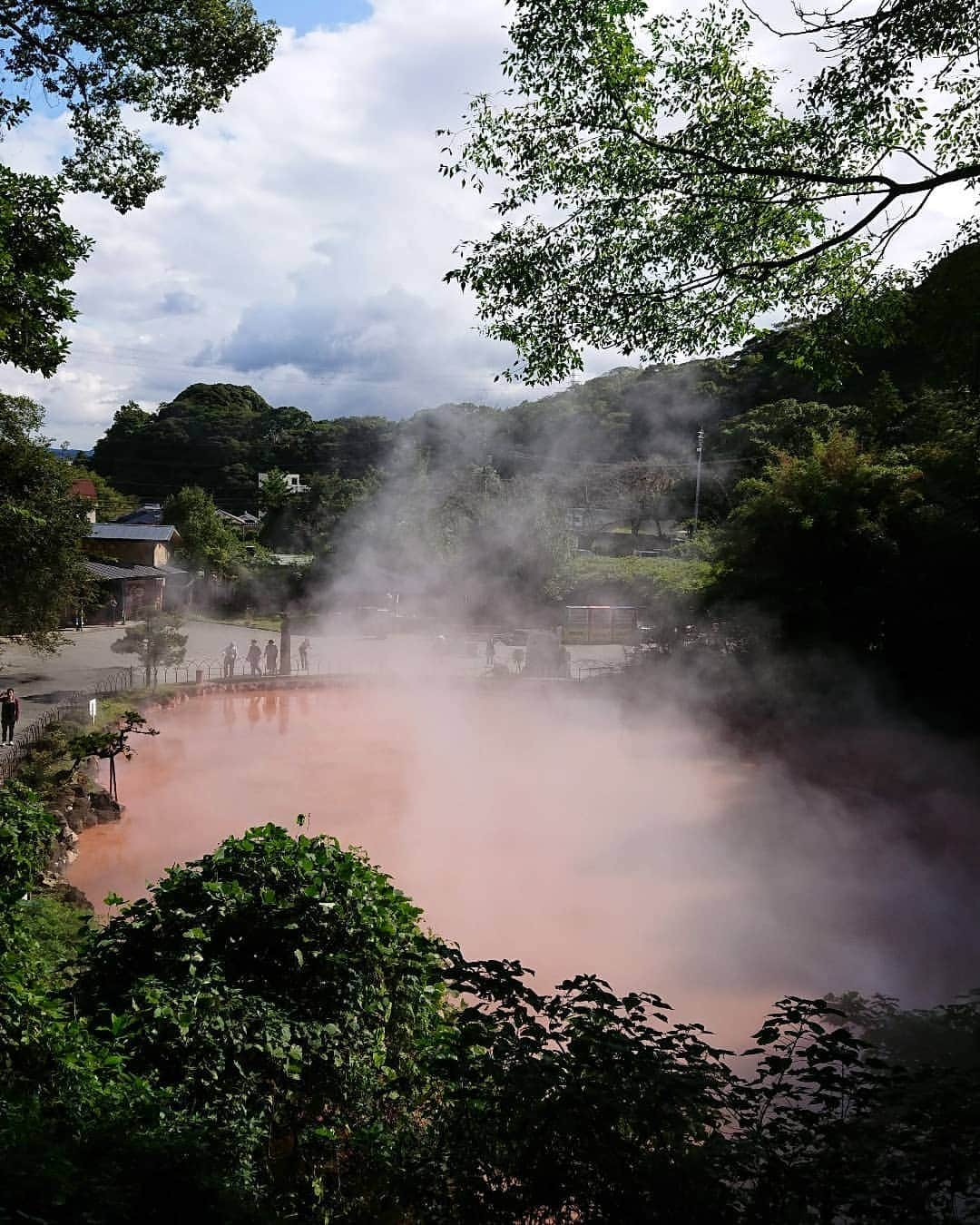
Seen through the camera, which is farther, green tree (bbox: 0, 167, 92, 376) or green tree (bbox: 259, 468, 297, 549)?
green tree (bbox: 259, 468, 297, 549)

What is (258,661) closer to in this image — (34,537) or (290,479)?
(34,537)

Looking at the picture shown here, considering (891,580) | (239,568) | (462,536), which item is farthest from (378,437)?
(891,580)

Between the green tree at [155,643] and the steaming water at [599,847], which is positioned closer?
the steaming water at [599,847]

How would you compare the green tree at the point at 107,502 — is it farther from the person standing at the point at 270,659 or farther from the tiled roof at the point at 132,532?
the person standing at the point at 270,659

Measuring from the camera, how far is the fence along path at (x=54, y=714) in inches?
439

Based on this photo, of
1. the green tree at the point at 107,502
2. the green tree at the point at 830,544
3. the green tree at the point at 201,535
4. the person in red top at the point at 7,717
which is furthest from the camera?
the green tree at the point at 107,502

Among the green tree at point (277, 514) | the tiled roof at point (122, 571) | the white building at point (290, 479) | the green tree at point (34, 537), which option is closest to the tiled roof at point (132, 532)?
the tiled roof at point (122, 571)

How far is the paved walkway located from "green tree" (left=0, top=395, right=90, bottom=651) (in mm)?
1852

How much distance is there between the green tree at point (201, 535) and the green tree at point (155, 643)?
14402 mm

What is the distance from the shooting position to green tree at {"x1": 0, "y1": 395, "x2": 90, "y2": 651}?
44.9ft

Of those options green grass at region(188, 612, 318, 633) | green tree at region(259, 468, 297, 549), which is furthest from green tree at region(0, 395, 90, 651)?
green tree at region(259, 468, 297, 549)

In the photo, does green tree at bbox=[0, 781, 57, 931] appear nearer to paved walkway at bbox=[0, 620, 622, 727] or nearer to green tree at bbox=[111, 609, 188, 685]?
paved walkway at bbox=[0, 620, 622, 727]

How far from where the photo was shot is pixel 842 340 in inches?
229

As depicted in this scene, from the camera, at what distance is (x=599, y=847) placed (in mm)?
9625
